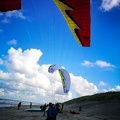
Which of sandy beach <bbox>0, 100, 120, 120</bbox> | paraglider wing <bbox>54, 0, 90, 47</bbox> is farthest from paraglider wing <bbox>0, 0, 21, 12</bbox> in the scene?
sandy beach <bbox>0, 100, 120, 120</bbox>

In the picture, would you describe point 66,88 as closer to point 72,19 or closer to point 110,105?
point 72,19

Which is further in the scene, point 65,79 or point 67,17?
point 65,79

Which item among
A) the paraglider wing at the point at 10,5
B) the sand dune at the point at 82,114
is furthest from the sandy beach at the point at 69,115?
the paraglider wing at the point at 10,5

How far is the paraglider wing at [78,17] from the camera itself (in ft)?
30.3

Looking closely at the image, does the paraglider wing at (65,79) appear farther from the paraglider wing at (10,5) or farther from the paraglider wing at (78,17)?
the paraglider wing at (10,5)

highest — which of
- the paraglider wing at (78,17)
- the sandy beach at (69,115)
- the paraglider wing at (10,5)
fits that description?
the paraglider wing at (78,17)

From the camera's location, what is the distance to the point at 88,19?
33.8ft

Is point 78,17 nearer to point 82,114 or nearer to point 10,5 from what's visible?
point 10,5

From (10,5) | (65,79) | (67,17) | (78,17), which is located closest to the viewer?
(10,5)

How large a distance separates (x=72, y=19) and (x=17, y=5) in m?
3.35

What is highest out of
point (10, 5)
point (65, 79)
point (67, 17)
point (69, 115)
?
point (67, 17)

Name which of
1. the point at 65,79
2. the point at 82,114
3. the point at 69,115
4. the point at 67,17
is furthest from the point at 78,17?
the point at 82,114

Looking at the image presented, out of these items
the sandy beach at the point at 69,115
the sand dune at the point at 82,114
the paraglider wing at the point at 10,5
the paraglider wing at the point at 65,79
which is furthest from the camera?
the sand dune at the point at 82,114

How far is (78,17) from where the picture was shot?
1034cm
